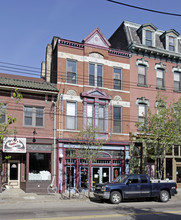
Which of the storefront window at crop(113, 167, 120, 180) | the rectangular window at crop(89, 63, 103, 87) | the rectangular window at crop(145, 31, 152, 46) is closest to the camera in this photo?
the storefront window at crop(113, 167, 120, 180)

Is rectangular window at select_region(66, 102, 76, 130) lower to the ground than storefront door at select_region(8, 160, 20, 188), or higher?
higher

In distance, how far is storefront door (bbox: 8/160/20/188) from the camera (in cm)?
2162

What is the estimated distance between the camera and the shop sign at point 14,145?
20547 millimetres

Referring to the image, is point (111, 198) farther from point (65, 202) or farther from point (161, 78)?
point (161, 78)

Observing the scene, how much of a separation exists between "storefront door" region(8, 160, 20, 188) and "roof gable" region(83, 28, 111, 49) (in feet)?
36.3

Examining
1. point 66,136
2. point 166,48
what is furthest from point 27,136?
point 166,48

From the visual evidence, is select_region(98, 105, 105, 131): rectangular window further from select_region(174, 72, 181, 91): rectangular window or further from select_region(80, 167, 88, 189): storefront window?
select_region(174, 72, 181, 91): rectangular window

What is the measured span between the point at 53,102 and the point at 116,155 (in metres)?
6.69

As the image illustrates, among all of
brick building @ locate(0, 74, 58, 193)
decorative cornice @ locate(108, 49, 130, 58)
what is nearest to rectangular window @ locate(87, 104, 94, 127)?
brick building @ locate(0, 74, 58, 193)

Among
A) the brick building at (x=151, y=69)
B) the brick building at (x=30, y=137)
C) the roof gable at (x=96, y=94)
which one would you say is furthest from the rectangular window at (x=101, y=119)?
the brick building at (x=30, y=137)

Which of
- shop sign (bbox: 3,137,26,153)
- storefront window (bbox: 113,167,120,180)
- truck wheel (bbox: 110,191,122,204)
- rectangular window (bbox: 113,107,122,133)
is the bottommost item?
truck wheel (bbox: 110,191,122,204)

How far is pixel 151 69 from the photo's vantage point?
26531mm

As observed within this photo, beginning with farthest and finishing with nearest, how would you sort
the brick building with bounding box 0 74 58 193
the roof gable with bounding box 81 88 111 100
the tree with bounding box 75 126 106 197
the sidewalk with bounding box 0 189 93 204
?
the roof gable with bounding box 81 88 111 100, the brick building with bounding box 0 74 58 193, the tree with bounding box 75 126 106 197, the sidewalk with bounding box 0 189 93 204

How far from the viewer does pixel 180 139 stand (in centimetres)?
2161
